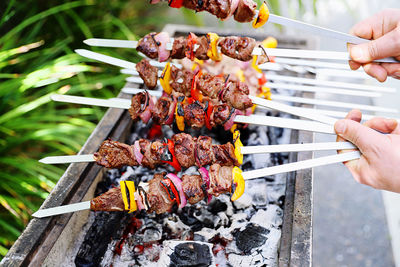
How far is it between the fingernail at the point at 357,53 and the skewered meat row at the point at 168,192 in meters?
1.10

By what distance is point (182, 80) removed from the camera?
104 inches

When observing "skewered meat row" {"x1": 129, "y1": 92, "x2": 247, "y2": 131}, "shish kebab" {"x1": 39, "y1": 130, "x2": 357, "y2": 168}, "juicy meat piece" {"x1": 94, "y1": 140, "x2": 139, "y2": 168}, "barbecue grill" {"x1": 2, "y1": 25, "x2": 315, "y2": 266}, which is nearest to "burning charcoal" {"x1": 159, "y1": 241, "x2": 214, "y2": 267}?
"barbecue grill" {"x1": 2, "y1": 25, "x2": 315, "y2": 266}

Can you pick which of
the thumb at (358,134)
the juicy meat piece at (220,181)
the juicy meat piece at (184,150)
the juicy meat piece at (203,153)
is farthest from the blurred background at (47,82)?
the thumb at (358,134)

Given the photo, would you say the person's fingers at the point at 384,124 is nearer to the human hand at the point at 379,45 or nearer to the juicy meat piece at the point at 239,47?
the human hand at the point at 379,45

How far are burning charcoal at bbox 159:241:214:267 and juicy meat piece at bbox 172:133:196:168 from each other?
0.51 metres

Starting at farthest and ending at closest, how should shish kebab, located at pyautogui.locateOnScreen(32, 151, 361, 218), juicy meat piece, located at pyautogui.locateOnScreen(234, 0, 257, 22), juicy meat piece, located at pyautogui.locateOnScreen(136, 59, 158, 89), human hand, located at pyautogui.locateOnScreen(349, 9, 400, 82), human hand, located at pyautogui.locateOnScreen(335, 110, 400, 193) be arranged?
1. juicy meat piece, located at pyautogui.locateOnScreen(136, 59, 158, 89)
2. juicy meat piece, located at pyautogui.locateOnScreen(234, 0, 257, 22)
3. human hand, located at pyautogui.locateOnScreen(349, 9, 400, 82)
4. shish kebab, located at pyautogui.locateOnScreen(32, 151, 361, 218)
5. human hand, located at pyautogui.locateOnScreen(335, 110, 400, 193)

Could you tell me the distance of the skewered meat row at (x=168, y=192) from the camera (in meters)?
2.06

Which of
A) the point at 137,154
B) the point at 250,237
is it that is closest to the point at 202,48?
the point at 137,154

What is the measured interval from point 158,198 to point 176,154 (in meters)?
0.30

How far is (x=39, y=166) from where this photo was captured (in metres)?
3.38

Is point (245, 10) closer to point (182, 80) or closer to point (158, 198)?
point (182, 80)

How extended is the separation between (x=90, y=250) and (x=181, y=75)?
1398mm

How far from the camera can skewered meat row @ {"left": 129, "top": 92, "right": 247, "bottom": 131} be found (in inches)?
91.4

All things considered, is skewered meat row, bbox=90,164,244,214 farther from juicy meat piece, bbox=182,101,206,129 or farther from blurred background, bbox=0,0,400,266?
blurred background, bbox=0,0,400,266
